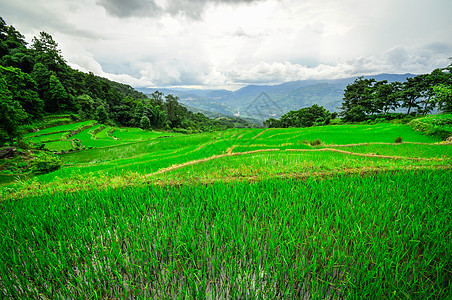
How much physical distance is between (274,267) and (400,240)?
158cm

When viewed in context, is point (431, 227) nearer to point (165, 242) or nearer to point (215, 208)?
point (215, 208)

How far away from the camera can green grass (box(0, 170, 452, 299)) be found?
145cm

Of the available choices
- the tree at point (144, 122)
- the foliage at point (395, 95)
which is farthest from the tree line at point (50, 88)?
the foliage at point (395, 95)

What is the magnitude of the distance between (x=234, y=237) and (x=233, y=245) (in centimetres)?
9

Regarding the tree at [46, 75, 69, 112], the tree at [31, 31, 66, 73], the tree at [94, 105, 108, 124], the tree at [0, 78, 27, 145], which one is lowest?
the tree at [0, 78, 27, 145]

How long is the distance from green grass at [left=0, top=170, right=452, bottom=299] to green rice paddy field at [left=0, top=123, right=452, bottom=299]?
0.02 metres

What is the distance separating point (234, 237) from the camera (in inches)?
76.1

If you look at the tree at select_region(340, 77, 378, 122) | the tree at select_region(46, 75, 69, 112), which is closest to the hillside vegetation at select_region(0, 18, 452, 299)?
the tree at select_region(46, 75, 69, 112)

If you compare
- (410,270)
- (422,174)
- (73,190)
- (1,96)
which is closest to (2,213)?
(73,190)

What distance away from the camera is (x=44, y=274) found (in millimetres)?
1655

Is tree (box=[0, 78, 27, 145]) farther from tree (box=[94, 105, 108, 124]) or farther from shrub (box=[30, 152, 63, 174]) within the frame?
Answer: tree (box=[94, 105, 108, 124])

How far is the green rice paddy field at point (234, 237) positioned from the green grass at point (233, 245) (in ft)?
0.06

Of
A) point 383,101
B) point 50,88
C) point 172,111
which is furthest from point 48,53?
point 383,101

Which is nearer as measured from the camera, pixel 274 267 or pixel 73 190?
pixel 274 267
